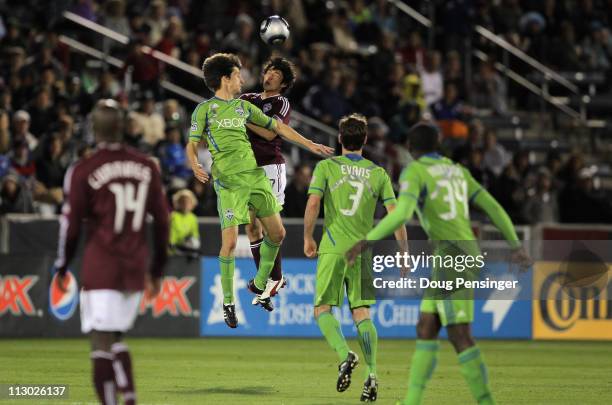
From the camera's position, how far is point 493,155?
78.0 ft

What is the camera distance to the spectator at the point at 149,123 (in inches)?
832

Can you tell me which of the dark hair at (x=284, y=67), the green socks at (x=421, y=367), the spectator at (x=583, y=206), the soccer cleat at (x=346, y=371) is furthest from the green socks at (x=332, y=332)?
the spectator at (x=583, y=206)

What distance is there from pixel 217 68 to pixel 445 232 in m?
4.51

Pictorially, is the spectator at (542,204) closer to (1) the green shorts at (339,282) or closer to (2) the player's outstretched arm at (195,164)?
(2) the player's outstretched arm at (195,164)

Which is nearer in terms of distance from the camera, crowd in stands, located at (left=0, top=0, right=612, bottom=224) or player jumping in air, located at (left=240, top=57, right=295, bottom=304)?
player jumping in air, located at (left=240, top=57, right=295, bottom=304)

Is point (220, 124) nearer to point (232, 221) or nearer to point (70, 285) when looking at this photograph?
point (232, 221)

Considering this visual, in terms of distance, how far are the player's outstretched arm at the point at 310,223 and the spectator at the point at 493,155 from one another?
488 inches

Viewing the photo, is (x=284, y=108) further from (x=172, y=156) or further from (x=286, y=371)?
(x=172, y=156)

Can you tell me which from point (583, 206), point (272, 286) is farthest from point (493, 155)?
point (272, 286)

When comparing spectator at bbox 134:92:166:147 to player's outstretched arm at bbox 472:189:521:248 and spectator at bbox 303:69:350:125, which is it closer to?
spectator at bbox 303:69:350:125

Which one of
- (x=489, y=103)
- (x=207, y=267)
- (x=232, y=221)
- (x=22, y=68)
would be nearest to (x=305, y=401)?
(x=232, y=221)

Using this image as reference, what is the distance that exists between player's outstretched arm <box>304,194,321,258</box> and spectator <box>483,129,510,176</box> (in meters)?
12.4

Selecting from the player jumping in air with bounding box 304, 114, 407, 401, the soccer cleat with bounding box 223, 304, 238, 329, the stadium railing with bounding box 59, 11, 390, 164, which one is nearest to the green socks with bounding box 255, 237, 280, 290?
the soccer cleat with bounding box 223, 304, 238, 329

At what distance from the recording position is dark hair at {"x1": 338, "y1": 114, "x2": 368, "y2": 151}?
11.5 metres
